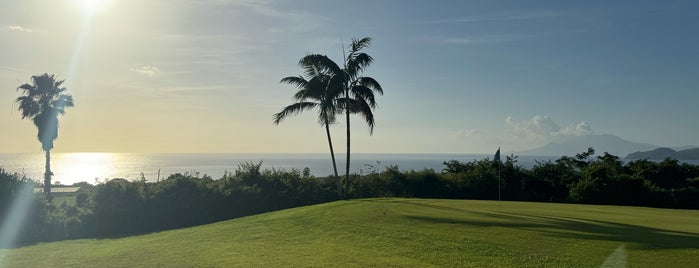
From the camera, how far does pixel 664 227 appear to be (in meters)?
15.2

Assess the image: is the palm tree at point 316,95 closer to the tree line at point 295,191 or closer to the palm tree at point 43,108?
the tree line at point 295,191

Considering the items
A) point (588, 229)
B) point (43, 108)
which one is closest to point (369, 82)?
point (588, 229)

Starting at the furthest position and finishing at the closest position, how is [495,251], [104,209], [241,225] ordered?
[104,209] → [241,225] → [495,251]

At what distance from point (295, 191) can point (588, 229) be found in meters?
19.3

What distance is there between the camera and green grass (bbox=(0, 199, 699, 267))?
1109 centimetres

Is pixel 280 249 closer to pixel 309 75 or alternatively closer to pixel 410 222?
pixel 410 222

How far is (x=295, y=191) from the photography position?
30.9 meters

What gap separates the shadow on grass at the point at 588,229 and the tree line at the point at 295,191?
45.2ft

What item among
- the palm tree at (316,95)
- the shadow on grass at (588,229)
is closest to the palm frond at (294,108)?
the palm tree at (316,95)

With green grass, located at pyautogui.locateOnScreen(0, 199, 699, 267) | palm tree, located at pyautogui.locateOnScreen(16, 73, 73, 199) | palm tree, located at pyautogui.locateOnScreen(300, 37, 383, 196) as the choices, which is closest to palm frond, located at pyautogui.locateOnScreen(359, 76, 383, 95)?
palm tree, located at pyautogui.locateOnScreen(300, 37, 383, 196)

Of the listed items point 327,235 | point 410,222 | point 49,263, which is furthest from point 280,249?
point 49,263

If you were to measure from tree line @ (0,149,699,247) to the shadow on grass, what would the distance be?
13781mm

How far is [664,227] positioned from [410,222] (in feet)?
25.0

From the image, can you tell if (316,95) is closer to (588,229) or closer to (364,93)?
(364,93)
